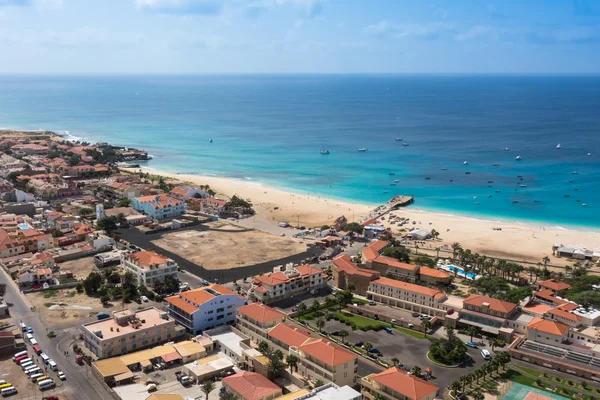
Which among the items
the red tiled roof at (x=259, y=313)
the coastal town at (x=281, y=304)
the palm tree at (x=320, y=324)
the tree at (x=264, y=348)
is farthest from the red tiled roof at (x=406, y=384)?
the red tiled roof at (x=259, y=313)

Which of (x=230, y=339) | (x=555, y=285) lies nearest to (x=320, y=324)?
(x=230, y=339)

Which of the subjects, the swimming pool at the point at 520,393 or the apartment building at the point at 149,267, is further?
the apartment building at the point at 149,267

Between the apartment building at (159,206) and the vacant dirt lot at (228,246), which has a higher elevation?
the apartment building at (159,206)

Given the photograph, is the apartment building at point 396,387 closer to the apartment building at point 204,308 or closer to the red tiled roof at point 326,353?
the red tiled roof at point 326,353

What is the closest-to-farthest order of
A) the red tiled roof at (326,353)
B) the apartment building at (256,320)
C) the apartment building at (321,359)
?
1. the apartment building at (321,359)
2. the red tiled roof at (326,353)
3. the apartment building at (256,320)

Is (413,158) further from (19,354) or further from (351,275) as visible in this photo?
(19,354)
